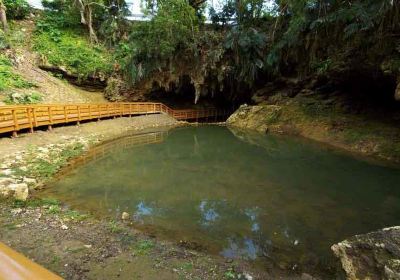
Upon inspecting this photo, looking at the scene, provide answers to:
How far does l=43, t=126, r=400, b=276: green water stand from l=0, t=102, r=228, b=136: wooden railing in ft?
11.5

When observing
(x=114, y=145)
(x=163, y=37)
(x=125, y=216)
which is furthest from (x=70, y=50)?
(x=125, y=216)

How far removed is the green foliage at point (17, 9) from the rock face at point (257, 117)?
19.9 metres

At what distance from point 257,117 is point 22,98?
49.1 feet

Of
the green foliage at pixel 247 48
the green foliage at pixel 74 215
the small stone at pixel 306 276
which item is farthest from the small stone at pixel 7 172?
the green foliage at pixel 247 48

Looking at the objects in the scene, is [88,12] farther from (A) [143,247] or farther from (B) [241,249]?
(B) [241,249]

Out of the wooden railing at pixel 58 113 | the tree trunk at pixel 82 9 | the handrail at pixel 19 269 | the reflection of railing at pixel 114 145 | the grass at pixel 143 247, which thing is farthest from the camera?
the tree trunk at pixel 82 9

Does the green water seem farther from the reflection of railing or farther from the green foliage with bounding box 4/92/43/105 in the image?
the green foliage with bounding box 4/92/43/105

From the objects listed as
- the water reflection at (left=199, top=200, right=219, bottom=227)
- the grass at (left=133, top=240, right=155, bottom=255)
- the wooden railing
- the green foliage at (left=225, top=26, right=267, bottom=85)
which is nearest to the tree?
the wooden railing

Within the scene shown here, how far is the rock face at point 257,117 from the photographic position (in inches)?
803

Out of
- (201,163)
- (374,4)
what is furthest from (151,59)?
(374,4)

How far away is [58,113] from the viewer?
14195mm

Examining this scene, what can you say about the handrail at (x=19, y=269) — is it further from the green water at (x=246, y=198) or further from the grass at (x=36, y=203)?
the grass at (x=36, y=203)

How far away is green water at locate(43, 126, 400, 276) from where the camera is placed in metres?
5.28

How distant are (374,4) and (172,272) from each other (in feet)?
34.6
